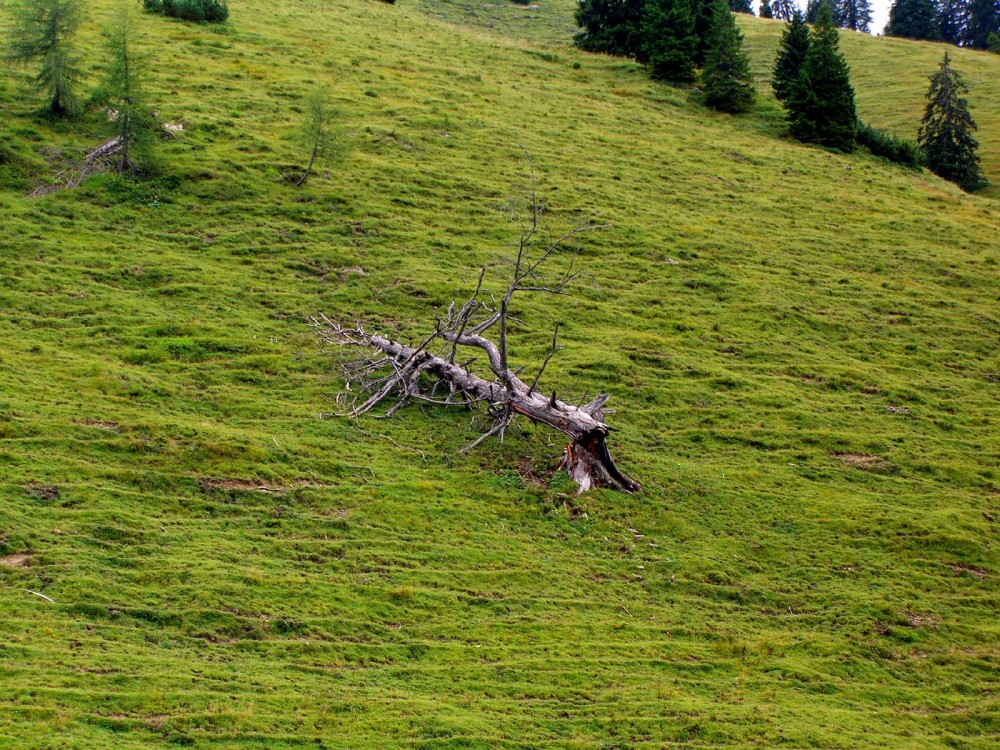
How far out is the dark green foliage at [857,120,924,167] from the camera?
42.8 metres

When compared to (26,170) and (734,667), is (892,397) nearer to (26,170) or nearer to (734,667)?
(734,667)

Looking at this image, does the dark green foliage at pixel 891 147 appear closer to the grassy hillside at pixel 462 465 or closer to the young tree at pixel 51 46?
the grassy hillside at pixel 462 465

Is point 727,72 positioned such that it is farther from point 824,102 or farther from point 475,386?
point 475,386

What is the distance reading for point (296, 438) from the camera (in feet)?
54.3

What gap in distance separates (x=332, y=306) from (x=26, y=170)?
9.69 m

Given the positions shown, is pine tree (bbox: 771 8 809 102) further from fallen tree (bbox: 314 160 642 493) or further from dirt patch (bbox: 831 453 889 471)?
fallen tree (bbox: 314 160 642 493)

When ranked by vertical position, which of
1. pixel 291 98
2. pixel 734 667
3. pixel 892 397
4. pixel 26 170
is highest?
pixel 291 98

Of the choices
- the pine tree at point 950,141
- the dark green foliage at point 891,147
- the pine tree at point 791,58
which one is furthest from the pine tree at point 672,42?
the pine tree at point 950,141

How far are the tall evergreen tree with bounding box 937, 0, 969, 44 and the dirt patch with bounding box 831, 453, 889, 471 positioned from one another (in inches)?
3154

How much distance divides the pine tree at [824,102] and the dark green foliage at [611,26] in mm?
10574

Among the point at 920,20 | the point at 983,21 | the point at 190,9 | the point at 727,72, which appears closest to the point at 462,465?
the point at 190,9

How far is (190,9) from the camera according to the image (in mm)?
40062

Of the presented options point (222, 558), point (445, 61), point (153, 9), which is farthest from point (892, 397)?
point (153, 9)

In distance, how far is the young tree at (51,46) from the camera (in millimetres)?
27094
